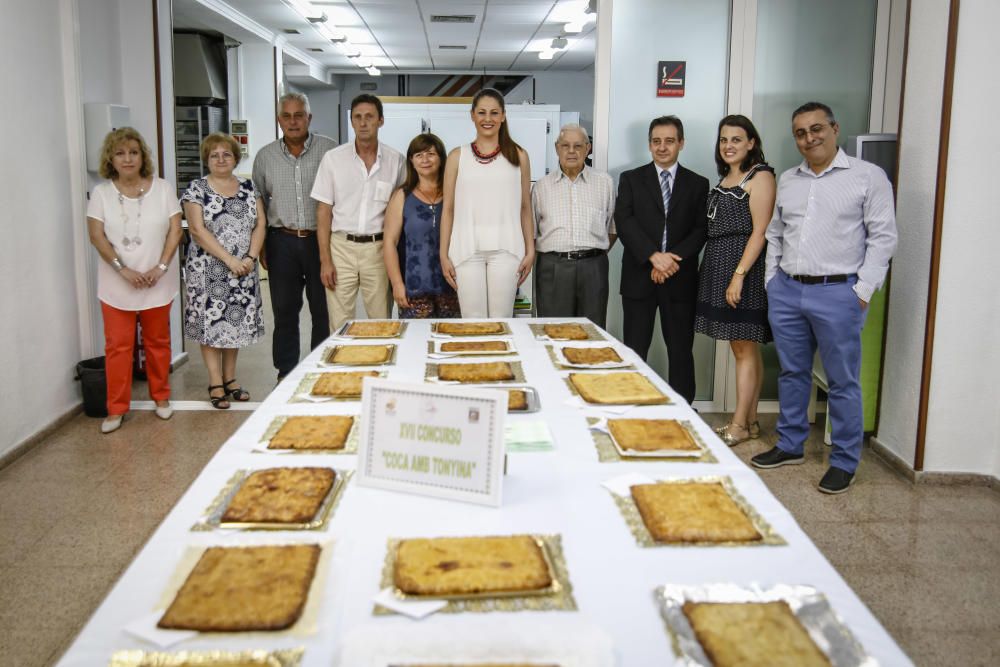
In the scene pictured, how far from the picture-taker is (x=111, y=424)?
4016 mm

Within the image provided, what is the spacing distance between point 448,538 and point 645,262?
2766 millimetres

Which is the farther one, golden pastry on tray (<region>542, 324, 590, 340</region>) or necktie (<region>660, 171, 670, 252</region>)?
necktie (<region>660, 171, 670, 252</region>)

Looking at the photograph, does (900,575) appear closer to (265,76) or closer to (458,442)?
(458,442)

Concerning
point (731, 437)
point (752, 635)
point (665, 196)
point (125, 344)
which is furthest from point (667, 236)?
point (752, 635)

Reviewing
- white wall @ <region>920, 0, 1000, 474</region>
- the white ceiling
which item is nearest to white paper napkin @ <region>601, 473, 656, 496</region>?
white wall @ <region>920, 0, 1000, 474</region>

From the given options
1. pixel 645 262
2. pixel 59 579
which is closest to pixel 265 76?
pixel 645 262

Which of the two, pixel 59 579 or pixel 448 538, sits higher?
pixel 448 538

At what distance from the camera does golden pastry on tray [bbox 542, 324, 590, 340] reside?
2873 mm

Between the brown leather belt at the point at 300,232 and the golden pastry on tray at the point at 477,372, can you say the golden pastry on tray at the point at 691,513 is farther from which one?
the brown leather belt at the point at 300,232

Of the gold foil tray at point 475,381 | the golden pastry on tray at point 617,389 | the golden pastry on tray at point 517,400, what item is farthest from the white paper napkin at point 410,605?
the gold foil tray at point 475,381

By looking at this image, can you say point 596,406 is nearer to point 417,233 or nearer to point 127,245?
point 417,233

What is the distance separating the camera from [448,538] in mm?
1314

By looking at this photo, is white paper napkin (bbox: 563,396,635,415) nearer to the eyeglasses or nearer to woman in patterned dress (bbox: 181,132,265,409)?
the eyeglasses

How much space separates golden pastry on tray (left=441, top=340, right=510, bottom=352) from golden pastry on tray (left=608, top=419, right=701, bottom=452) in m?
0.81
